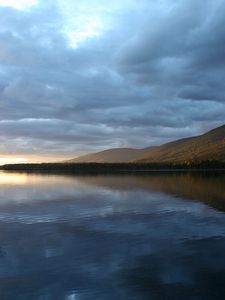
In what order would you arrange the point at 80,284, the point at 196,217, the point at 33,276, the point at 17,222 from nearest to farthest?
the point at 80,284 < the point at 33,276 < the point at 17,222 < the point at 196,217

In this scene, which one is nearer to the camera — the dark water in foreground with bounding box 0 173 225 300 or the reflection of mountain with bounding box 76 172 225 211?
A: the dark water in foreground with bounding box 0 173 225 300

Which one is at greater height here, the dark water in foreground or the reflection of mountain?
the reflection of mountain

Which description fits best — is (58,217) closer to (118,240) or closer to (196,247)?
(118,240)

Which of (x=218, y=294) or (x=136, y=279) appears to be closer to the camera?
(x=218, y=294)

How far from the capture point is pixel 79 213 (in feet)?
204

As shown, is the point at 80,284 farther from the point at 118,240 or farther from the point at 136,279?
the point at 118,240

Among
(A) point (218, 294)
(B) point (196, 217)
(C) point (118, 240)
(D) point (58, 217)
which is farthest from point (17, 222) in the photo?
(A) point (218, 294)

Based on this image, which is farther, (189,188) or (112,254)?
(189,188)

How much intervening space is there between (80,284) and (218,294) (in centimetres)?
861

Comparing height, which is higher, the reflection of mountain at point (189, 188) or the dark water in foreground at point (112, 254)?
the reflection of mountain at point (189, 188)

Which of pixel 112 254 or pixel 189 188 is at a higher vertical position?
pixel 189 188

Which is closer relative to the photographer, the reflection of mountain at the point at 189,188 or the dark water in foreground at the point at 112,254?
the dark water in foreground at the point at 112,254

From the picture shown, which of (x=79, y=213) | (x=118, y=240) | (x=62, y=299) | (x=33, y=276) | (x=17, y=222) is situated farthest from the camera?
(x=79, y=213)

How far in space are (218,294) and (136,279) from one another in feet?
18.5
